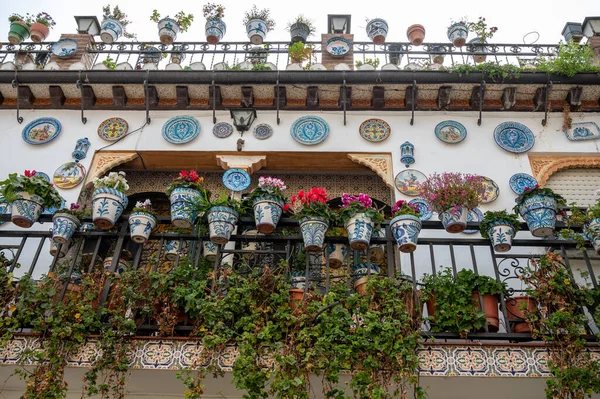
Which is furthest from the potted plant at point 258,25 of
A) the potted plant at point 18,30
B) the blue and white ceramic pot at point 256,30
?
the potted plant at point 18,30

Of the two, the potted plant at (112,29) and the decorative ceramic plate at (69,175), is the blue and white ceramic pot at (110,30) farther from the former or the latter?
the decorative ceramic plate at (69,175)

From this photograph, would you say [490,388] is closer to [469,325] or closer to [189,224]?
[469,325]

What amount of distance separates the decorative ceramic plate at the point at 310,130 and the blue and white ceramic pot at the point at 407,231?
339cm

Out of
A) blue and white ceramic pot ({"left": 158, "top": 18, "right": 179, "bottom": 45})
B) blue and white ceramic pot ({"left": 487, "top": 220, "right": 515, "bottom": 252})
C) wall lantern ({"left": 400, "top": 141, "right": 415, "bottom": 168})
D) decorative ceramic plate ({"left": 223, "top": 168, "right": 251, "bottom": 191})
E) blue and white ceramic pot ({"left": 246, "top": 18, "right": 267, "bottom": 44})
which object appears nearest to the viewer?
blue and white ceramic pot ({"left": 487, "top": 220, "right": 515, "bottom": 252})

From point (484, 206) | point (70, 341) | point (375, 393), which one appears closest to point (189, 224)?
point (70, 341)

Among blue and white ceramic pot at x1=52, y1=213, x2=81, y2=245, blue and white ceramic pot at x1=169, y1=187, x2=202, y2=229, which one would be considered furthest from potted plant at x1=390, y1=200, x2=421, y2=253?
blue and white ceramic pot at x1=52, y1=213, x2=81, y2=245

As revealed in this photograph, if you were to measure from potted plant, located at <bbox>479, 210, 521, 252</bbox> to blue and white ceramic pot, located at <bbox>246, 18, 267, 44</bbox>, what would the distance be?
573cm

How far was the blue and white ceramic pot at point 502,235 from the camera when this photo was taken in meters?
5.81

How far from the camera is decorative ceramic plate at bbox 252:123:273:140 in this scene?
897cm

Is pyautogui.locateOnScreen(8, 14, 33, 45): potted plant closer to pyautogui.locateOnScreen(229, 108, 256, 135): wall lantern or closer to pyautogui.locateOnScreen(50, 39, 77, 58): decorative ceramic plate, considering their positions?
pyautogui.locateOnScreen(50, 39, 77, 58): decorative ceramic plate

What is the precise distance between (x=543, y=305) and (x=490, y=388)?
94 centimetres

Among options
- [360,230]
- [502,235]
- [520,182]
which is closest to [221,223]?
[360,230]

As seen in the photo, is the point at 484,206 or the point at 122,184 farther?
the point at 484,206

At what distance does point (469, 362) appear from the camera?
4.96 metres
